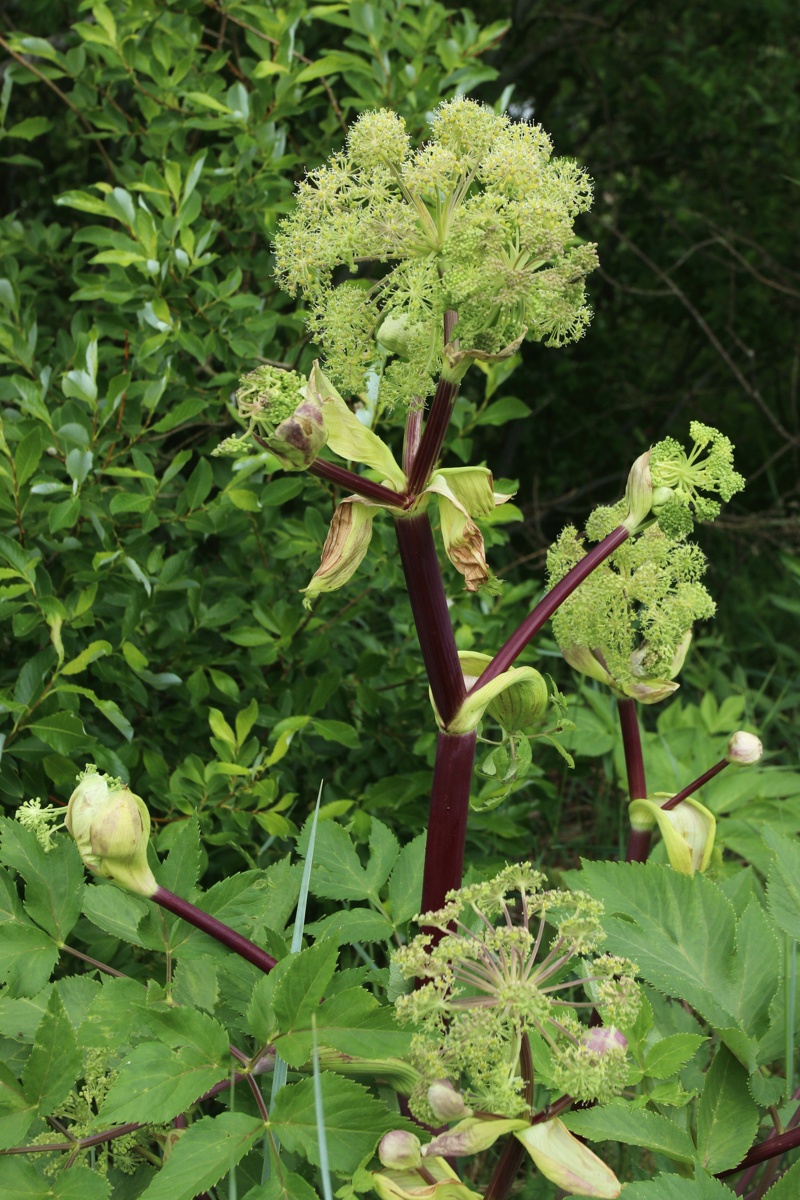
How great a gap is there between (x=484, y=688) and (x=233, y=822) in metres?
0.83

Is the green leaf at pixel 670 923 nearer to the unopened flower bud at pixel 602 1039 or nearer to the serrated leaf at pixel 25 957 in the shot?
the unopened flower bud at pixel 602 1039

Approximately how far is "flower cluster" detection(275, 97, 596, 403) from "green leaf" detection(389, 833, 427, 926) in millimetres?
592

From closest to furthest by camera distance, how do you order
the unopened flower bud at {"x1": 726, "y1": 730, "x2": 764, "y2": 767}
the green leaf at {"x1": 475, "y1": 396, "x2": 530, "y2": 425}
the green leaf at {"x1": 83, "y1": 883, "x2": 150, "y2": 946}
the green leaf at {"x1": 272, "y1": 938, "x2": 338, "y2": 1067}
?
the green leaf at {"x1": 272, "y1": 938, "x2": 338, "y2": 1067} < the green leaf at {"x1": 83, "y1": 883, "x2": 150, "y2": 946} < the unopened flower bud at {"x1": 726, "y1": 730, "x2": 764, "y2": 767} < the green leaf at {"x1": 475, "y1": 396, "x2": 530, "y2": 425}

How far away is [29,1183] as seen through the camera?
0.91m

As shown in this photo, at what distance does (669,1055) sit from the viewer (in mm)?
1007

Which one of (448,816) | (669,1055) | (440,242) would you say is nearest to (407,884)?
(448,816)

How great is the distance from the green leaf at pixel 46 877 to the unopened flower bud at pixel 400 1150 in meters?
0.38

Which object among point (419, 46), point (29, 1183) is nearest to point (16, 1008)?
point (29, 1183)

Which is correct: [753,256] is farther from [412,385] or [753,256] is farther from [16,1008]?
[16,1008]

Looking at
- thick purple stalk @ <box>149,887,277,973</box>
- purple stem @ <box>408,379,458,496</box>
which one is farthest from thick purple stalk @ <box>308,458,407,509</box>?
thick purple stalk @ <box>149,887,277,973</box>

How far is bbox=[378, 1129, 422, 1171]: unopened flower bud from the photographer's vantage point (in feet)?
2.80

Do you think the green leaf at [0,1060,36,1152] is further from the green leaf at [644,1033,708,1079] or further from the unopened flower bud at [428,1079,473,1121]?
the green leaf at [644,1033,708,1079]

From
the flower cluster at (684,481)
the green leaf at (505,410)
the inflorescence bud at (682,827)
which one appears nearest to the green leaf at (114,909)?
the inflorescence bud at (682,827)

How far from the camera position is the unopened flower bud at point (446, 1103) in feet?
2.68
